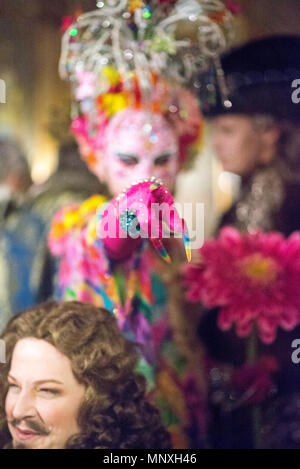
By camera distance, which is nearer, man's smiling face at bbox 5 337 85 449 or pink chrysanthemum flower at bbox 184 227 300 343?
man's smiling face at bbox 5 337 85 449

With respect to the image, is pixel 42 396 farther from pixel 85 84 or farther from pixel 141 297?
pixel 85 84

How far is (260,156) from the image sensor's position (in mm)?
1886

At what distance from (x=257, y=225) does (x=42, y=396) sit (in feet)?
2.20

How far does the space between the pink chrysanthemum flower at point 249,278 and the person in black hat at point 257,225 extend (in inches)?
1.1

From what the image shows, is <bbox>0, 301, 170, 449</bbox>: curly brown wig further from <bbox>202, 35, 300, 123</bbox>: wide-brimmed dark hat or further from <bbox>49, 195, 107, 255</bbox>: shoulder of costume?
<bbox>202, 35, 300, 123</bbox>: wide-brimmed dark hat

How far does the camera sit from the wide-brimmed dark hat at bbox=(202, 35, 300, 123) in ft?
6.06

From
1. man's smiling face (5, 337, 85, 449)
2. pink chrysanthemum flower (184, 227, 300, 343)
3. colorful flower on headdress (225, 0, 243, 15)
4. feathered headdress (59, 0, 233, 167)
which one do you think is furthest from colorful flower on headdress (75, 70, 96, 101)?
man's smiling face (5, 337, 85, 449)

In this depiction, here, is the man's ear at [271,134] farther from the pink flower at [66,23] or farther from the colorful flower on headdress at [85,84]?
the pink flower at [66,23]

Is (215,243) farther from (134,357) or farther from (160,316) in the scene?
(134,357)

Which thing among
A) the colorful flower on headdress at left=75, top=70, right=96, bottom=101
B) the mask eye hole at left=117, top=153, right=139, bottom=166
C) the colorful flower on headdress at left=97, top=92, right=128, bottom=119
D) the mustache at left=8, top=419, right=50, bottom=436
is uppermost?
the colorful flower on headdress at left=75, top=70, right=96, bottom=101

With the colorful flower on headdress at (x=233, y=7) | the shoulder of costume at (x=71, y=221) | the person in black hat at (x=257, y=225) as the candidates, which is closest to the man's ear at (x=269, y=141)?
the person in black hat at (x=257, y=225)

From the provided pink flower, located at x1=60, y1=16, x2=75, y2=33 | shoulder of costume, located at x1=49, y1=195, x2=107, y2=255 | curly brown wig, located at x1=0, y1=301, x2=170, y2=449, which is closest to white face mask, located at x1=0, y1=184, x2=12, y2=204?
shoulder of costume, located at x1=49, y1=195, x2=107, y2=255

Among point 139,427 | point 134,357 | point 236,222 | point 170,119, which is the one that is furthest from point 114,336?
point 170,119

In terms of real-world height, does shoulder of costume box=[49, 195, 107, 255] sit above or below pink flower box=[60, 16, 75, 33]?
below
